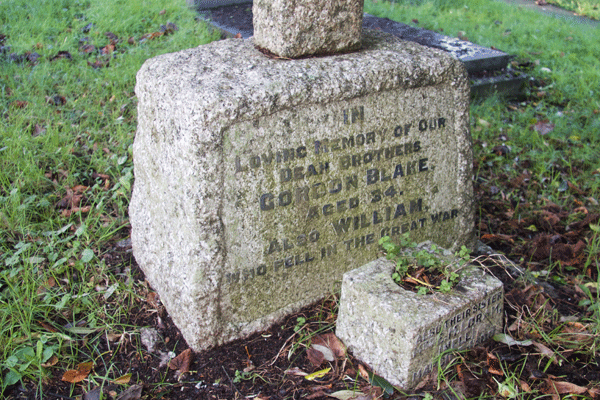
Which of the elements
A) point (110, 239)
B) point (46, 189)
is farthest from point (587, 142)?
point (46, 189)

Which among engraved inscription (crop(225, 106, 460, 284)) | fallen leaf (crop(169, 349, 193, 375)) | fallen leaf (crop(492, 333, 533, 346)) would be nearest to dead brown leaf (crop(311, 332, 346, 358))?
engraved inscription (crop(225, 106, 460, 284))

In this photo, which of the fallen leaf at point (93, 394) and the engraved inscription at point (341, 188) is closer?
the fallen leaf at point (93, 394)

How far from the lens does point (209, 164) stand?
184 centimetres

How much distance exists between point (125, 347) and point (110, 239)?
757 mm

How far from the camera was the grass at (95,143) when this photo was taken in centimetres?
222

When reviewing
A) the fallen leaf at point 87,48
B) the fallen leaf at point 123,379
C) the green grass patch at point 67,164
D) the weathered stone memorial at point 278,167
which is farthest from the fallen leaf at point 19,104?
the fallen leaf at point 123,379

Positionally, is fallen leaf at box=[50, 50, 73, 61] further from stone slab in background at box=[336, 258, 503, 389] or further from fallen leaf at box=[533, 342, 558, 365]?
fallen leaf at box=[533, 342, 558, 365]

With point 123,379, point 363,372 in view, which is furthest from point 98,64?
point 363,372

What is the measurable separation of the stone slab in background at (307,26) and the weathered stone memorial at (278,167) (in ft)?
0.07

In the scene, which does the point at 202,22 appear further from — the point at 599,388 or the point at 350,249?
the point at 599,388

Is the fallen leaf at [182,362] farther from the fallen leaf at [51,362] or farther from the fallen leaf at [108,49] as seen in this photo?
the fallen leaf at [108,49]

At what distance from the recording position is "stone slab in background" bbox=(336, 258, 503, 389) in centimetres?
179

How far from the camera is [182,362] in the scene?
202 centimetres

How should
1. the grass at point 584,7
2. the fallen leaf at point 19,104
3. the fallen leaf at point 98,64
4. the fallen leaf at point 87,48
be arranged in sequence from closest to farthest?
the fallen leaf at point 19,104 < the fallen leaf at point 98,64 < the fallen leaf at point 87,48 < the grass at point 584,7
